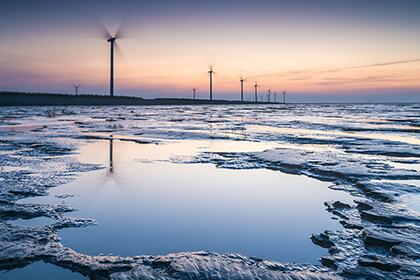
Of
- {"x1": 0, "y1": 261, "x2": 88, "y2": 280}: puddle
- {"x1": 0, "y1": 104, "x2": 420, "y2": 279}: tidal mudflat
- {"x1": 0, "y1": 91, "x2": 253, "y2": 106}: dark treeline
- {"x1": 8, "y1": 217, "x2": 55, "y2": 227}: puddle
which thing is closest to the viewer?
{"x1": 0, "y1": 261, "x2": 88, "y2": 280}: puddle

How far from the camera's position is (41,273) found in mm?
2953

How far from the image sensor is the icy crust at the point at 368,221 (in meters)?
3.11

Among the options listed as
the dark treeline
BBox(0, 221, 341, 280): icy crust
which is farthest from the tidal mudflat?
the dark treeline

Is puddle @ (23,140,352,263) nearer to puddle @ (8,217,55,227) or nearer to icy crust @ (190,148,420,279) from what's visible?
icy crust @ (190,148,420,279)

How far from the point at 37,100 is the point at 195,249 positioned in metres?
87.0

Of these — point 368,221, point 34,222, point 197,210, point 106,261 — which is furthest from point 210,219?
point 34,222

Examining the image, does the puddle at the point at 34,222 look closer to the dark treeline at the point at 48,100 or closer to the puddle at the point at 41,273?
the puddle at the point at 41,273

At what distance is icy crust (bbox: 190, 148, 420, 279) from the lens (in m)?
3.11

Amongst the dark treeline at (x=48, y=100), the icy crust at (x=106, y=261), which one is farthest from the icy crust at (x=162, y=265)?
the dark treeline at (x=48, y=100)

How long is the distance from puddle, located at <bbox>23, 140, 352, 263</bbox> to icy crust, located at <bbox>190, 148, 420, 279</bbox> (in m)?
0.23

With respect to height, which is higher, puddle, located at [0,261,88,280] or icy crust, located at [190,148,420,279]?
icy crust, located at [190,148,420,279]

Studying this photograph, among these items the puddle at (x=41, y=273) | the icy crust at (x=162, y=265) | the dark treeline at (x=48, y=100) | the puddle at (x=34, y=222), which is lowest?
the puddle at (x=41, y=273)

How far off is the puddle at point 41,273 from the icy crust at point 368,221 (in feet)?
7.10

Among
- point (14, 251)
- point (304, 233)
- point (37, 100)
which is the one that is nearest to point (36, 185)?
point (14, 251)
